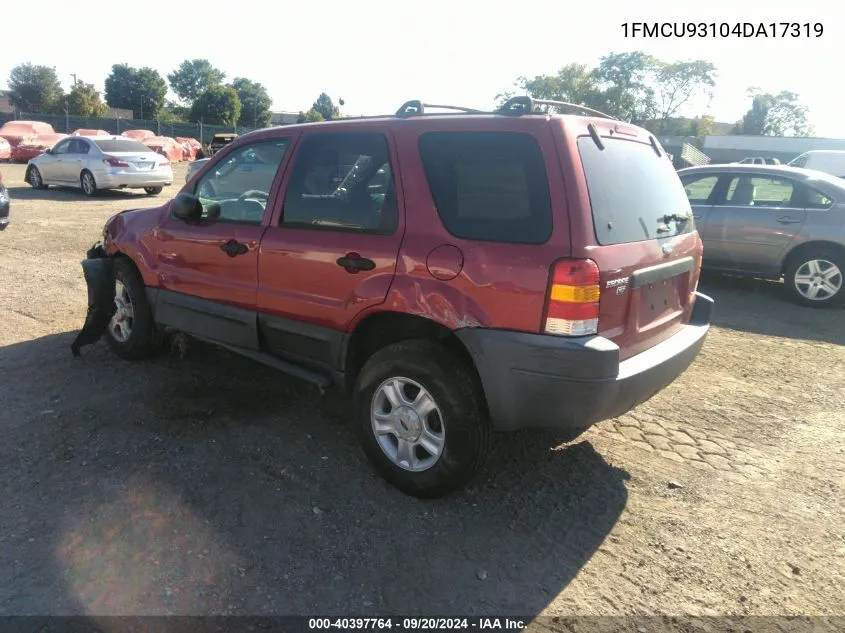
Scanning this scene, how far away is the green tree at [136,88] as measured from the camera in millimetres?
85750

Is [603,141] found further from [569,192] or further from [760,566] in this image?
[760,566]

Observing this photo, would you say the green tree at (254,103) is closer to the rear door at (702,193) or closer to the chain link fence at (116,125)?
the chain link fence at (116,125)

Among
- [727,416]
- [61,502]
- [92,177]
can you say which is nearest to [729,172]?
[727,416]

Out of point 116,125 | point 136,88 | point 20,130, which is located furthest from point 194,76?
point 20,130

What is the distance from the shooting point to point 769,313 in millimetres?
7164

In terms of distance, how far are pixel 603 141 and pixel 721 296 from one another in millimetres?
5622

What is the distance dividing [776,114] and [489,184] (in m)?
101

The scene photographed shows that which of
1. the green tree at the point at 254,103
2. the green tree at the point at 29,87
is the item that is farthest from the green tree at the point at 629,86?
the green tree at the point at 29,87

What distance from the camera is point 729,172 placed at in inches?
318

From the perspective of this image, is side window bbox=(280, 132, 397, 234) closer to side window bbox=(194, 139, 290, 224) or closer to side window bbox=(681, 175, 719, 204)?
side window bbox=(194, 139, 290, 224)

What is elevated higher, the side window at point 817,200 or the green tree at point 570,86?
the green tree at point 570,86

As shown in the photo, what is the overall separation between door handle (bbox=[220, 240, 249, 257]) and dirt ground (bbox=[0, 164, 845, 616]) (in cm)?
105

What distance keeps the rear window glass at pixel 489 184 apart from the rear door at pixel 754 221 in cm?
601

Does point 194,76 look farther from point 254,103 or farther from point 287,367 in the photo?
point 287,367
